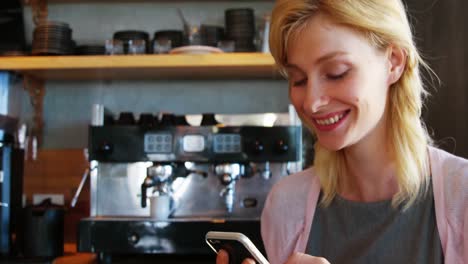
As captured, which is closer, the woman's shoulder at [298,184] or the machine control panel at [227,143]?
the woman's shoulder at [298,184]

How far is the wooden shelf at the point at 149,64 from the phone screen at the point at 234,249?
126cm

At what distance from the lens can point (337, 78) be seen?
3.08 ft

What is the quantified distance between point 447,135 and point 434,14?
1.18 ft

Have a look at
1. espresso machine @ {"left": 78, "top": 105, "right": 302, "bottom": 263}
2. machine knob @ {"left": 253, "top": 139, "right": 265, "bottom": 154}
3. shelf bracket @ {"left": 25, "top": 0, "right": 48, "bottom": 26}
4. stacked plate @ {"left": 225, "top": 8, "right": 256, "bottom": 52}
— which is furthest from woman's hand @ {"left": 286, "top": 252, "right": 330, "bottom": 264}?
shelf bracket @ {"left": 25, "top": 0, "right": 48, "bottom": 26}

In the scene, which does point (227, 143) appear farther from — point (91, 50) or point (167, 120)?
point (91, 50)

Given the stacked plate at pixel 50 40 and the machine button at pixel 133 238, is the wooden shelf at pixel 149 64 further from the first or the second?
the machine button at pixel 133 238

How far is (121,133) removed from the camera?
1865 millimetres

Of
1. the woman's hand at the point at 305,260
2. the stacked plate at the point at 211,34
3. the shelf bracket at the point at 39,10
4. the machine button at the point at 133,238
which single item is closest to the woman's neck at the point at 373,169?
the woman's hand at the point at 305,260

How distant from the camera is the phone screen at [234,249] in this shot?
781 mm

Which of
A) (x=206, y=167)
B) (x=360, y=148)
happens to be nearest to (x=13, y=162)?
(x=206, y=167)

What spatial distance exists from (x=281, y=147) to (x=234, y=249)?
1.05m

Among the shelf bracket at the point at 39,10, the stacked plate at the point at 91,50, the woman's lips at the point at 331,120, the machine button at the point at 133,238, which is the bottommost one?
the machine button at the point at 133,238

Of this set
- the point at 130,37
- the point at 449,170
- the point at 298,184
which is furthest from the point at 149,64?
the point at 449,170

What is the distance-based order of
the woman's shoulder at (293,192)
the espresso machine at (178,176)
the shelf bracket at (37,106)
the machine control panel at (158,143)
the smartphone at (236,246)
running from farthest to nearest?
1. the shelf bracket at (37,106)
2. the machine control panel at (158,143)
3. the espresso machine at (178,176)
4. the woman's shoulder at (293,192)
5. the smartphone at (236,246)
